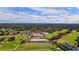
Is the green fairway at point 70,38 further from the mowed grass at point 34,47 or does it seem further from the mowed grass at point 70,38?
the mowed grass at point 34,47

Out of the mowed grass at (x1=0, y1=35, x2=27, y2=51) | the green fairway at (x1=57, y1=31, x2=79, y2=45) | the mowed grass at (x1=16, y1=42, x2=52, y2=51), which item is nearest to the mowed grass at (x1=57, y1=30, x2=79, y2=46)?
the green fairway at (x1=57, y1=31, x2=79, y2=45)

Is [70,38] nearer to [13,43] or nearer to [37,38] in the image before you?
[37,38]

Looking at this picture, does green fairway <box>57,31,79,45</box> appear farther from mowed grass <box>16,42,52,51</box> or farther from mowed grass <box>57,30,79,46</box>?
mowed grass <box>16,42,52,51</box>

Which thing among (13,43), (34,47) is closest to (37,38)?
(34,47)

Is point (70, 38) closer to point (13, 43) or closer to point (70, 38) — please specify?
point (70, 38)

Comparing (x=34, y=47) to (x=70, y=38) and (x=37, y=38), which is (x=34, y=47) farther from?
(x=70, y=38)

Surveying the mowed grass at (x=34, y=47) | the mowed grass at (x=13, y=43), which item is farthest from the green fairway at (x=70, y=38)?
the mowed grass at (x=13, y=43)
